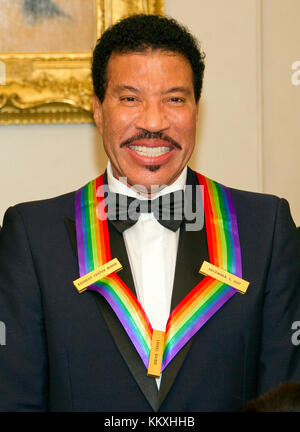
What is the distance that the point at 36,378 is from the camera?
171 centimetres

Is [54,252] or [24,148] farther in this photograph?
[24,148]

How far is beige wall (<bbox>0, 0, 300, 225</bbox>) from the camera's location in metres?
2.56

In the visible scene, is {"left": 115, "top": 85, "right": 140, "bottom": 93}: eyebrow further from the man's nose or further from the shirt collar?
the shirt collar

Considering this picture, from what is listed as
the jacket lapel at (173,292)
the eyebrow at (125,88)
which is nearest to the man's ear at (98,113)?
the eyebrow at (125,88)

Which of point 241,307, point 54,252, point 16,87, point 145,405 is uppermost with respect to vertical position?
point 16,87

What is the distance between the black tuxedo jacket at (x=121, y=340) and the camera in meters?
1.68

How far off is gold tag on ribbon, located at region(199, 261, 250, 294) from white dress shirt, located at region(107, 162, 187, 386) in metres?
0.08

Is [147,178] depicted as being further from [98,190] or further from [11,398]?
[11,398]

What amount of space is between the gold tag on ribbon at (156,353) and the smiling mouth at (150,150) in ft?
1.42

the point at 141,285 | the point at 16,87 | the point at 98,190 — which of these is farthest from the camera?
the point at 16,87

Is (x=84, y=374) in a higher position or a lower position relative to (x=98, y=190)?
lower

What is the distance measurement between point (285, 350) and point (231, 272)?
0.22 meters

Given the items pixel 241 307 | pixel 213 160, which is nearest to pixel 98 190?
pixel 241 307

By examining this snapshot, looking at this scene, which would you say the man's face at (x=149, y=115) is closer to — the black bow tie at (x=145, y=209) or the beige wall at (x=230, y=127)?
the black bow tie at (x=145, y=209)
